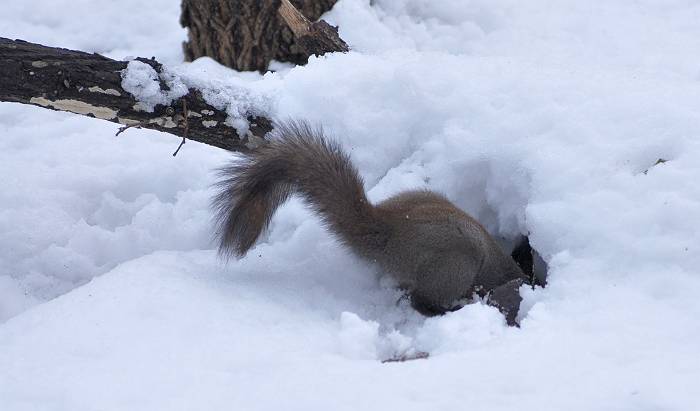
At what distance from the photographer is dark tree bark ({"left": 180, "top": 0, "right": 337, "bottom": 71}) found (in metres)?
5.27

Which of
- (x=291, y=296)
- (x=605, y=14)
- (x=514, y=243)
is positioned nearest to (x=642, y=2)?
(x=605, y=14)

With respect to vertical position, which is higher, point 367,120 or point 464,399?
point 367,120

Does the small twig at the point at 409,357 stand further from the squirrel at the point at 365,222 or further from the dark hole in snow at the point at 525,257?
the dark hole in snow at the point at 525,257

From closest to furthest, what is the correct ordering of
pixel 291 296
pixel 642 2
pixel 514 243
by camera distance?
pixel 291 296, pixel 514 243, pixel 642 2

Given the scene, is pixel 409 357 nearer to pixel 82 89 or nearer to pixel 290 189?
pixel 290 189

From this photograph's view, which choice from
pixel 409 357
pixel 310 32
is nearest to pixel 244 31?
pixel 310 32

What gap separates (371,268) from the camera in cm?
327

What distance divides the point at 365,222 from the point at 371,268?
21 cm

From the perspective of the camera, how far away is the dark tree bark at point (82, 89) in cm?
343

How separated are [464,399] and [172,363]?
2.80 ft

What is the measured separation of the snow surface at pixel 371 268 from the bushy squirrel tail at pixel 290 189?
19 centimetres

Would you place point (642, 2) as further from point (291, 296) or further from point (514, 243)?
point (291, 296)

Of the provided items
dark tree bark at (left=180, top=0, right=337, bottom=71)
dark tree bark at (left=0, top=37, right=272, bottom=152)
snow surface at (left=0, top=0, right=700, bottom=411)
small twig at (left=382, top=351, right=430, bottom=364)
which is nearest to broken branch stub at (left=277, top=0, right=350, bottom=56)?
snow surface at (left=0, top=0, right=700, bottom=411)

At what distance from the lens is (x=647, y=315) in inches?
97.0
